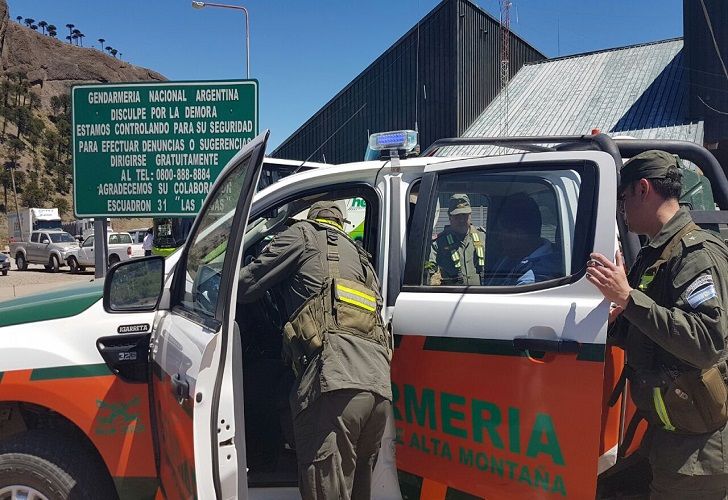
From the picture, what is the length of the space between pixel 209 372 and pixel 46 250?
29.1 metres

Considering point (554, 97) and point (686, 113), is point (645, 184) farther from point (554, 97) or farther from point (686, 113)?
point (554, 97)

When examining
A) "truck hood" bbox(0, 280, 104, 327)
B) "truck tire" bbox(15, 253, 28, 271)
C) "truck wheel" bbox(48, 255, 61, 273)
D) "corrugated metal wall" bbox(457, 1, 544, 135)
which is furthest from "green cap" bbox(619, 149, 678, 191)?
"truck tire" bbox(15, 253, 28, 271)

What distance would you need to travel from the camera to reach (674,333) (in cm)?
201

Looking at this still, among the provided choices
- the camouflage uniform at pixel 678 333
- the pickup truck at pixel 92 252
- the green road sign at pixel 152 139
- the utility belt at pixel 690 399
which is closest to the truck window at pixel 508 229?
the camouflage uniform at pixel 678 333

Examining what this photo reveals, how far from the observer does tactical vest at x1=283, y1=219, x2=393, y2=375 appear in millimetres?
2340

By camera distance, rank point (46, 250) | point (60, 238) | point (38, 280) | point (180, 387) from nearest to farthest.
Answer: point (180, 387) → point (38, 280) → point (46, 250) → point (60, 238)

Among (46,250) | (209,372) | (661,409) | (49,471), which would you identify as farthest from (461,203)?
(46,250)

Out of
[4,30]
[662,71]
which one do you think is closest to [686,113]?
[662,71]

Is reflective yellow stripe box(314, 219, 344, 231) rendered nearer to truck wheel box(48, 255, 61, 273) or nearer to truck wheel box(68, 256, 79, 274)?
truck wheel box(68, 256, 79, 274)

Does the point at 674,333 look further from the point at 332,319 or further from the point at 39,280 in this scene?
the point at 39,280

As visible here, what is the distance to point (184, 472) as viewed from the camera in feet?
6.79

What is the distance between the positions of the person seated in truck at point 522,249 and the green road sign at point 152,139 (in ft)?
15.0

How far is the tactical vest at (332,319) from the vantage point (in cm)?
234

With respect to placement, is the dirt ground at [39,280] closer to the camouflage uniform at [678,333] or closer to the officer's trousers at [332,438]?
the officer's trousers at [332,438]
